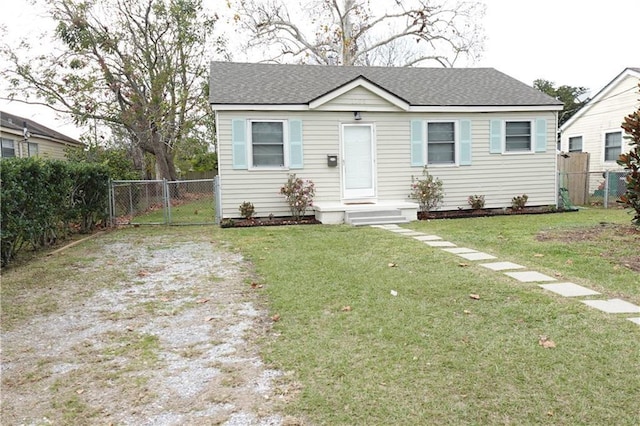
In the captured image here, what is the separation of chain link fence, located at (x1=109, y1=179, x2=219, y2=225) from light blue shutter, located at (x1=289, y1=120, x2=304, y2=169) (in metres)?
1.97

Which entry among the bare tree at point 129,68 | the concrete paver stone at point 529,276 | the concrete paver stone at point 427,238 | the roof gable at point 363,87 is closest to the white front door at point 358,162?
the roof gable at point 363,87

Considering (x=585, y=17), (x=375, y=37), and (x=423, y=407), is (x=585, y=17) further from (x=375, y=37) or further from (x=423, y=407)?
(x=423, y=407)

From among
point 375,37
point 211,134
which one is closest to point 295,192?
point 211,134

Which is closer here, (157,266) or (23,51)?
(157,266)

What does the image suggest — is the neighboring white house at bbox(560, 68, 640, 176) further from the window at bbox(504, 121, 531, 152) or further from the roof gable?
the roof gable

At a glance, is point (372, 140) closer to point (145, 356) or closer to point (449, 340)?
point (449, 340)

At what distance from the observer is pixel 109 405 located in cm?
254

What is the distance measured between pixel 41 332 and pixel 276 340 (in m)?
2.00

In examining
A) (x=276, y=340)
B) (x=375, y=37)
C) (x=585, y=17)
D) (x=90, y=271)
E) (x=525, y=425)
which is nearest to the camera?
(x=525, y=425)

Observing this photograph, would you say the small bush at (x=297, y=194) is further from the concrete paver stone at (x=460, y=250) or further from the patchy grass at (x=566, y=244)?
the concrete paver stone at (x=460, y=250)

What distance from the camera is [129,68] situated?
1656 cm

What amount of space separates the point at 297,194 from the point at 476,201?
4.88m

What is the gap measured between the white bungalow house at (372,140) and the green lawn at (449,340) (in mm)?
5040

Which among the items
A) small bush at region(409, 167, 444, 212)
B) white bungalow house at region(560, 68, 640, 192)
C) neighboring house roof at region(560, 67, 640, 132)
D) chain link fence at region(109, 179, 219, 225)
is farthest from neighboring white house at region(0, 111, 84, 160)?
neighboring house roof at region(560, 67, 640, 132)
